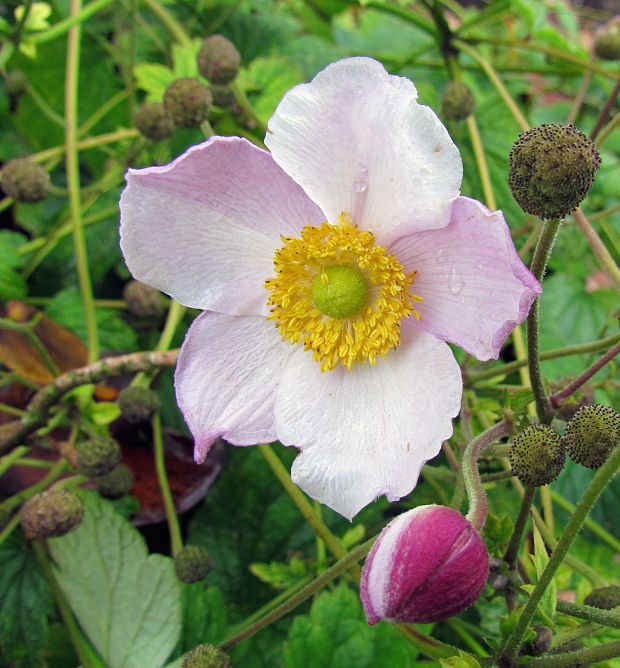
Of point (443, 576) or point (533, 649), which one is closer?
point (443, 576)

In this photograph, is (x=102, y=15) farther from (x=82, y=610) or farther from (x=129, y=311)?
(x=82, y=610)

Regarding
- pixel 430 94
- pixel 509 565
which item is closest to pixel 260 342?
pixel 509 565

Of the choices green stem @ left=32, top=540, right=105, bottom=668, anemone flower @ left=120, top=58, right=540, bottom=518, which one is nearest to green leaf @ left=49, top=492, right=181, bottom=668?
green stem @ left=32, top=540, right=105, bottom=668

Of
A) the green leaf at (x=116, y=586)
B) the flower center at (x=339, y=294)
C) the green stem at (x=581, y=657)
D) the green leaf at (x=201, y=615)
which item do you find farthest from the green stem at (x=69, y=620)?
the green stem at (x=581, y=657)

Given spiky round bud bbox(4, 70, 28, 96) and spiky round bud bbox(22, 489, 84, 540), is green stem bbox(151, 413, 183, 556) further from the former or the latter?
spiky round bud bbox(4, 70, 28, 96)

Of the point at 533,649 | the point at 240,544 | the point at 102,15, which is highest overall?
the point at 102,15

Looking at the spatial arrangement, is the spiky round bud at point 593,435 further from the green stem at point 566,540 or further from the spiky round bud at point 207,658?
the spiky round bud at point 207,658
